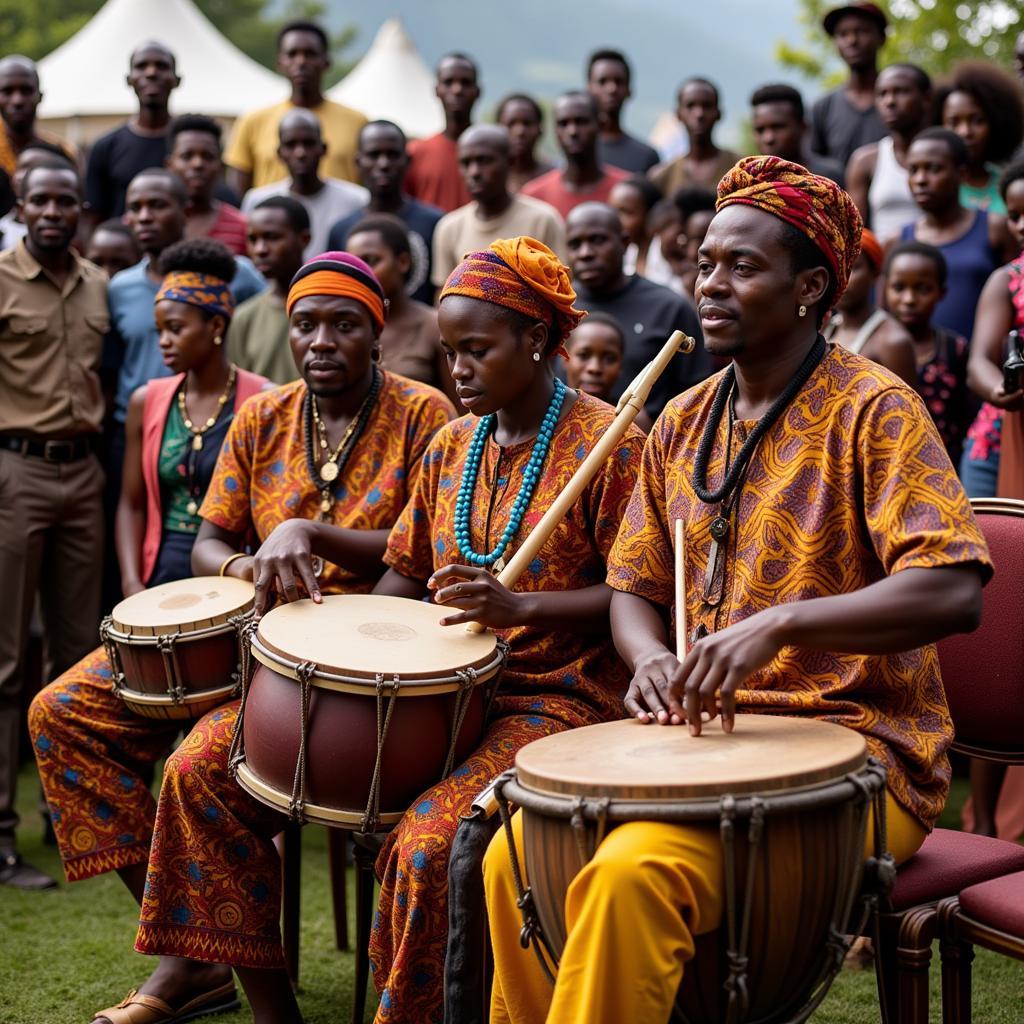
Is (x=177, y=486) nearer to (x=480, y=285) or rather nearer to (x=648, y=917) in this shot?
(x=480, y=285)

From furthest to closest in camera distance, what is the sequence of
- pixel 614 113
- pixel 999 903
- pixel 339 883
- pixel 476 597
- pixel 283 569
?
pixel 614 113 < pixel 339 883 < pixel 283 569 < pixel 476 597 < pixel 999 903

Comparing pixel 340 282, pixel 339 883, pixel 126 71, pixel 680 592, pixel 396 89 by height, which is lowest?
pixel 339 883

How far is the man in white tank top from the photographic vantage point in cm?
778

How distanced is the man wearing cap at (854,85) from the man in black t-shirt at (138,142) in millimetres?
4133

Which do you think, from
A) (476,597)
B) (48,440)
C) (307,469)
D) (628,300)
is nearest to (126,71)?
(48,440)

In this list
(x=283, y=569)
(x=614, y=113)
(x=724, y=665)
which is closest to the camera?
(x=724, y=665)

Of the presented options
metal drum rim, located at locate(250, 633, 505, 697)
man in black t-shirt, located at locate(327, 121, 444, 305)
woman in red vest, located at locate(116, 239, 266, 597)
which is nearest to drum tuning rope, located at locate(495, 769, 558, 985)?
metal drum rim, located at locate(250, 633, 505, 697)

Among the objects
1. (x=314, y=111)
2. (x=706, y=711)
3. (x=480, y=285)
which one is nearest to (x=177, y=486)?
(x=480, y=285)

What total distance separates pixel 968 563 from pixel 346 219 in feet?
18.6

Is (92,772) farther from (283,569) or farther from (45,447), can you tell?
(45,447)

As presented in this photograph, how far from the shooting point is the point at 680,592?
11.3 ft

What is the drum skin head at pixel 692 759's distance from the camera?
2.74 m

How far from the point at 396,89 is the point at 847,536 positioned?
669 inches

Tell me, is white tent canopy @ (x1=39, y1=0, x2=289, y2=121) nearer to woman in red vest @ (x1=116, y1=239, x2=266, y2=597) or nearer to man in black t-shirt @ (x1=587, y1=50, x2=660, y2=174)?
man in black t-shirt @ (x1=587, y1=50, x2=660, y2=174)
